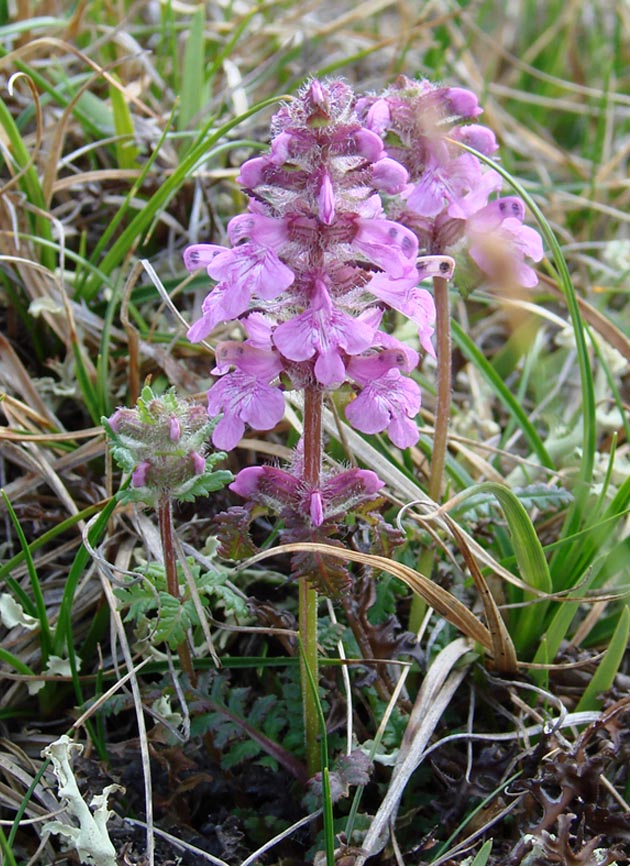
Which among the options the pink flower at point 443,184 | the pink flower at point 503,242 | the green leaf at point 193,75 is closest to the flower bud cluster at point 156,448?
the pink flower at point 443,184

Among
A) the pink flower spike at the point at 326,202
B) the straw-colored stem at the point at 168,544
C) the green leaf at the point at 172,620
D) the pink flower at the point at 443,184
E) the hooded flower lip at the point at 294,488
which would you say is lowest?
the green leaf at the point at 172,620

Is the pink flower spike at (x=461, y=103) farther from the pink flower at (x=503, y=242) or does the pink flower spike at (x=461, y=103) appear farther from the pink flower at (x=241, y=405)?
the pink flower at (x=241, y=405)

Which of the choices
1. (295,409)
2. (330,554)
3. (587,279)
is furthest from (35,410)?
(587,279)

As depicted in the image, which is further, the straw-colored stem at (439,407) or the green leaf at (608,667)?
the straw-colored stem at (439,407)

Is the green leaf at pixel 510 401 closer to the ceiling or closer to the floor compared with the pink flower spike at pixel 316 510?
closer to the floor

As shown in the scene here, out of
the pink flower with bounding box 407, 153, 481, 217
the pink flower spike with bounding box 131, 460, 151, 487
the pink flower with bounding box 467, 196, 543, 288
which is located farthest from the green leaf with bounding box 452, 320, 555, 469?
the pink flower spike with bounding box 131, 460, 151, 487

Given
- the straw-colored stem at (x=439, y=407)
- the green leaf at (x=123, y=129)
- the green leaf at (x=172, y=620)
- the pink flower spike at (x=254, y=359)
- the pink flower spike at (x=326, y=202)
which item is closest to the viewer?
the pink flower spike at (x=326, y=202)

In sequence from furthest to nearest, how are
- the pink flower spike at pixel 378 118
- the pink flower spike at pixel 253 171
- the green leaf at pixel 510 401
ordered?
the green leaf at pixel 510 401 → the pink flower spike at pixel 378 118 → the pink flower spike at pixel 253 171
